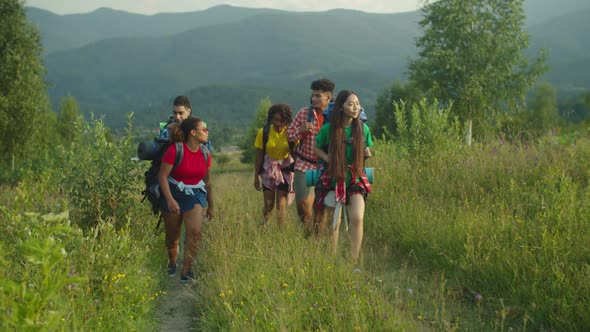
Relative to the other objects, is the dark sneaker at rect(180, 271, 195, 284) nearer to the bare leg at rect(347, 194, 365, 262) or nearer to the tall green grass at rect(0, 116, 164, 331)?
the tall green grass at rect(0, 116, 164, 331)

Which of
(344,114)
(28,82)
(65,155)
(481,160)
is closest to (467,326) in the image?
(344,114)

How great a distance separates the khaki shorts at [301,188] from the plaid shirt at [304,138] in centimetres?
9

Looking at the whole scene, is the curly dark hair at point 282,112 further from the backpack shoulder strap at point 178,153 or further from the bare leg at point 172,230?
the bare leg at point 172,230

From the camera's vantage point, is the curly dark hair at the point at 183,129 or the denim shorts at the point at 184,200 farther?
the denim shorts at the point at 184,200

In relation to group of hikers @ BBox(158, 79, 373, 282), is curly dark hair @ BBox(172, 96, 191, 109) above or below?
above

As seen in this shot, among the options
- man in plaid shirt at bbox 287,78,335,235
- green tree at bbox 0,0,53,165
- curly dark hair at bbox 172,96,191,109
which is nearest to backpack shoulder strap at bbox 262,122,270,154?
man in plaid shirt at bbox 287,78,335,235

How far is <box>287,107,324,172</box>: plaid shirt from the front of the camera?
6234 mm

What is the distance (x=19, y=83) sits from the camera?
20.5m

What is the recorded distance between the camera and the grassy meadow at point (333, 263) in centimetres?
372

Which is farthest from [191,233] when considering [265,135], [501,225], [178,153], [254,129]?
[254,129]

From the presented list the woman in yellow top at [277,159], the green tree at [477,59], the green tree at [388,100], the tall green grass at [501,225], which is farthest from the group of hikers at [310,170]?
the green tree at [388,100]

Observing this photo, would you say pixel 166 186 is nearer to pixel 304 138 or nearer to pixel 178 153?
pixel 178 153

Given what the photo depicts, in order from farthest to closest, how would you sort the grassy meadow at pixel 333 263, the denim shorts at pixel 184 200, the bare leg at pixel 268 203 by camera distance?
1. the bare leg at pixel 268 203
2. the denim shorts at pixel 184 200
3. the grassy meadow at pixel 333 263

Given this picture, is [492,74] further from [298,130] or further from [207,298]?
[207,298]
